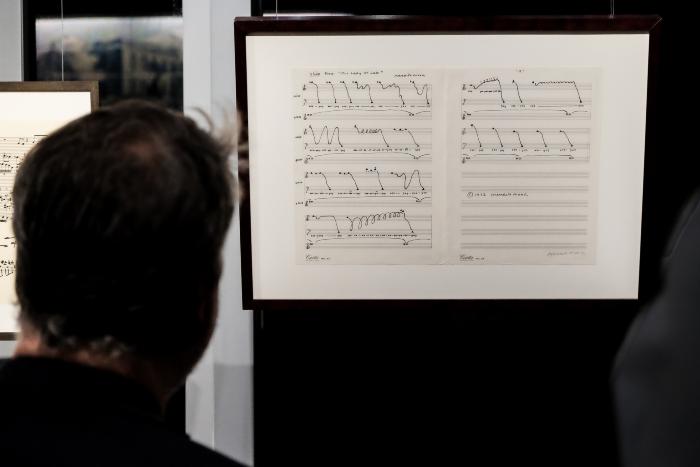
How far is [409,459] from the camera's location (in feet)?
4.40

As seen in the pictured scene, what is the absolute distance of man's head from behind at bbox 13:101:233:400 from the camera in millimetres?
620

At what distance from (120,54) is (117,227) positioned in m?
0.83

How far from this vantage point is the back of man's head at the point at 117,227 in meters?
0.62

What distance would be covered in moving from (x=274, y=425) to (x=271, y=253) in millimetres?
333

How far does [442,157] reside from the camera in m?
1.25

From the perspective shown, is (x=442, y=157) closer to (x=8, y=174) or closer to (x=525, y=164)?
(x=525, y=164)

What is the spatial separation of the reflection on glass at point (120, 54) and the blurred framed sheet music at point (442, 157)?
7.6 inches

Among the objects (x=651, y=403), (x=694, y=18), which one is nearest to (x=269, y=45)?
(x=694, y=18)

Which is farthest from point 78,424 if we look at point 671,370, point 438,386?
point 438,386

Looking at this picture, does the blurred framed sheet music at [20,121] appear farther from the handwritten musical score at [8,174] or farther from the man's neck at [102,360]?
the man's neck at [102,360]

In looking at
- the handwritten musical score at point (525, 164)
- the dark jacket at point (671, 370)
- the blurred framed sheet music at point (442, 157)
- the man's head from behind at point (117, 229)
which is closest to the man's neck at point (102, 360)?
the man's head from behind at point (117, 229)

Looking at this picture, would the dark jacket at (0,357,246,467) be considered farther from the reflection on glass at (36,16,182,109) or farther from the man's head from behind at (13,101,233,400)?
the reflection on glass at (36,16,182,109)

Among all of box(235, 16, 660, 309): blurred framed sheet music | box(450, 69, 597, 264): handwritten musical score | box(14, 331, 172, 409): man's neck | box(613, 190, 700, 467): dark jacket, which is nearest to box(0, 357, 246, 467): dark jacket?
box(14, 331, 172, 409): man's neck

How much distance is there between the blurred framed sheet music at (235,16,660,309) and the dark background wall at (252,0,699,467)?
0.10 m
